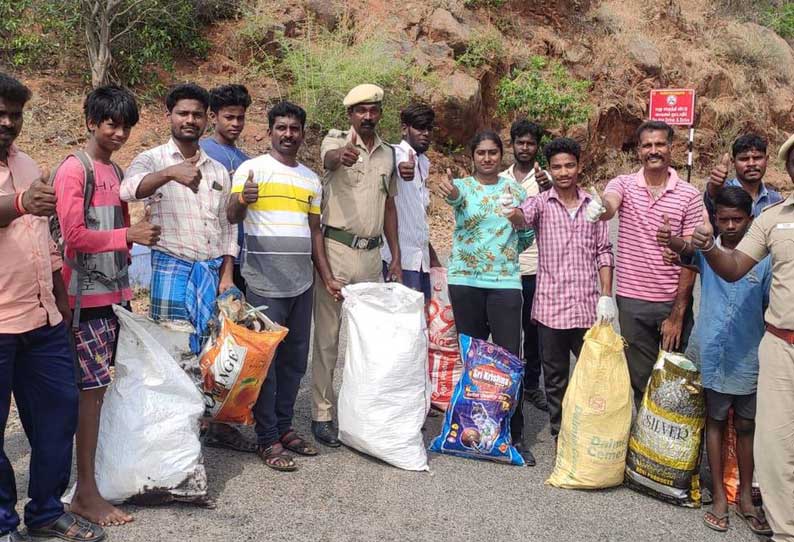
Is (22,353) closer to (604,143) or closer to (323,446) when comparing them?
(323,446)

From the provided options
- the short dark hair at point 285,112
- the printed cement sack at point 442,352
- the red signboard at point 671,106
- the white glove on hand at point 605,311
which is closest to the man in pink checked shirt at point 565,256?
the white glove on hand at point 605,311

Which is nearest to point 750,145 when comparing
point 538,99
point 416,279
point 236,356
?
point 416,279

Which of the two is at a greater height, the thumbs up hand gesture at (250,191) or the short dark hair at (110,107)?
the short dark hair at (110,107)

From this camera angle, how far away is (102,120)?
132 inches

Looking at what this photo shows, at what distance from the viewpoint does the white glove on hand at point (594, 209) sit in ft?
13.4

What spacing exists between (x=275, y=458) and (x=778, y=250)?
9.15 ft

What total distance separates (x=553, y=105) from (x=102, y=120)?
12.1 m

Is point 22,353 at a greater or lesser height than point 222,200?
lesser

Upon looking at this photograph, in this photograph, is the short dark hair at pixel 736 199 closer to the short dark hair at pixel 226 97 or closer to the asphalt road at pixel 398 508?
the asphalt road at pixel 398 508

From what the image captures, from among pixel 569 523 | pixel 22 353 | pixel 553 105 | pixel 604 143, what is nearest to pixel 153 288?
pixel 22 353

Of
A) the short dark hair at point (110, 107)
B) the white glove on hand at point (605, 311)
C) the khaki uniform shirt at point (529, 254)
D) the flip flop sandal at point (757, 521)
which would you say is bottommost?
the flip flop sandal at point (757, 521)

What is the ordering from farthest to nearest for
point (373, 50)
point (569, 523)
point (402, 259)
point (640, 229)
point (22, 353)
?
point (373, 50), point (402, 259), point (640, 229), point (569, 523), point (22, 353)

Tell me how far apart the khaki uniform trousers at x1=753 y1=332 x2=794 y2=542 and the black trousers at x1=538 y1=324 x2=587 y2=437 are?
3.81 feet

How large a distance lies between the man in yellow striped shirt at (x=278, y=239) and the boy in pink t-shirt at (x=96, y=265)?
0.71 metres
